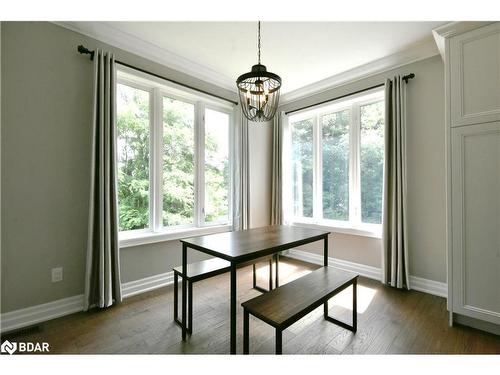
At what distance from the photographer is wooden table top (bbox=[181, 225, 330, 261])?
1.59 meters

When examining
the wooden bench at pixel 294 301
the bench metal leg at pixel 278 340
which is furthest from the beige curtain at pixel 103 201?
the bench metal leg at pixel 278 340

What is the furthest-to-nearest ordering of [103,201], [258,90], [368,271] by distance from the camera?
1. [368,271]
2. [103,201]
3. [258,90]

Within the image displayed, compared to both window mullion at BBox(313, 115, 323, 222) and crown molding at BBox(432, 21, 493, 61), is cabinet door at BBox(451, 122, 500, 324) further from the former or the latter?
window mullion at BBox(313, 115, 323, 222)

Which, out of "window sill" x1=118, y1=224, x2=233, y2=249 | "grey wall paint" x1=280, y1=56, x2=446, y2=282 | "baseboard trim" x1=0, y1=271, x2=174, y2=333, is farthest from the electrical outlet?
"grey wall paint" x1=280, y1=56, x2=446, y2=282

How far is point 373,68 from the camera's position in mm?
2922

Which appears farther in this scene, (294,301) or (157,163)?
(157,163)

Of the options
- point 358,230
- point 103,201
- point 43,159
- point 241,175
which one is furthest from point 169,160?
point 358,230

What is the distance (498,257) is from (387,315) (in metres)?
0.95

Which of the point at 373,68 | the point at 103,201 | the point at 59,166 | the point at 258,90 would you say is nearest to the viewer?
the point at 258,90

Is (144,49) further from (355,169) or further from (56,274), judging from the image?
(355,169)

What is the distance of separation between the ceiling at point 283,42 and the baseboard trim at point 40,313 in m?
2.63

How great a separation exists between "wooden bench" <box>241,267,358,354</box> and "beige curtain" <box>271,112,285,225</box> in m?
1.89

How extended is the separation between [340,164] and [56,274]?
350 centimetres

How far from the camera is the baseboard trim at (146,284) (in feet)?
8.18
